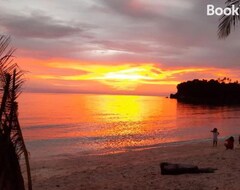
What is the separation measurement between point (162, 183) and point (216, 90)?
15754cm

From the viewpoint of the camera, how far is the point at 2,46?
462 cm

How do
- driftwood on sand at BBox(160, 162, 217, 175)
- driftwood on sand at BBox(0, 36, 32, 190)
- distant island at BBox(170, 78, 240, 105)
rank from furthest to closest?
distant island at BBox(170, 78, 240, 105)
driftwood on sand at BBox(160, 162, 217, 175)
driftwood on sand at BBox(0, 36, 32, 190)

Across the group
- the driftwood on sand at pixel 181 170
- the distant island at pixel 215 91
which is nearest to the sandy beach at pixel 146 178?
the driftwood on sand at pixel 181 170

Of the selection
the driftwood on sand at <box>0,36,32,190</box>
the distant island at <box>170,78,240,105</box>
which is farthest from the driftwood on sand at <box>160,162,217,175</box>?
the distant island at <box>170,78,240,105</box>

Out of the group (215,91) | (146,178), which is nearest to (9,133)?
(146,178)

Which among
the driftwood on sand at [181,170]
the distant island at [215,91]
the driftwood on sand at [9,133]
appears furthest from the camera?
the distant island at [215,91]

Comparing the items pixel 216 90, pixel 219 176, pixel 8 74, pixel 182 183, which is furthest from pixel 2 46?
pixel 216 90

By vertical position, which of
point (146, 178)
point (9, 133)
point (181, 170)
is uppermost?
point (9, 133)

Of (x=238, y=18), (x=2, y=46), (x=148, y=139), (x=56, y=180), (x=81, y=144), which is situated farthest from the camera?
(x=148, y=139)

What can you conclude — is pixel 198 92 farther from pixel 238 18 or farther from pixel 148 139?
pixel 238 18

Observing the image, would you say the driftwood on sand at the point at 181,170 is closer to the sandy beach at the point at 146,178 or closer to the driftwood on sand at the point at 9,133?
the sandy beach at the point at 146,178

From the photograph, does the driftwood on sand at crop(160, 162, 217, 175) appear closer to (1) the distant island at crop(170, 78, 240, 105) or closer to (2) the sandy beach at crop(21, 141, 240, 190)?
(2) the sandy beach at crop(21, 141, 240, 190)

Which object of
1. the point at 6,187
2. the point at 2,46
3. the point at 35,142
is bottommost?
the point at 35,142

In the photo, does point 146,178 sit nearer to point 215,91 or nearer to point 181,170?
point 181,170
